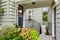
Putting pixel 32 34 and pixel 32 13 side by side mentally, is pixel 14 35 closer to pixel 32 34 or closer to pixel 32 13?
pixel 32 34

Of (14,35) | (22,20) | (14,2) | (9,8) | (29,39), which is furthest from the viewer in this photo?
(22,20)

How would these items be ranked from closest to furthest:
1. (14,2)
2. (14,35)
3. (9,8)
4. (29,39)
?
(29,39)
(14,35)
(9,8)
(14,2)

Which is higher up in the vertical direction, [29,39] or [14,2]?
[14,2]

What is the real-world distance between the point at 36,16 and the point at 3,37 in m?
11.2

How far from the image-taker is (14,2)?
7.88 m

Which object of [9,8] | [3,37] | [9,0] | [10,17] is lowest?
[3,37]

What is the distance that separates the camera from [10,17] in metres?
7.44

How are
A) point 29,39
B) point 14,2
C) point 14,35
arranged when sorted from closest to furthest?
1. point 29,39
2. point 14,35
3. point 14,2

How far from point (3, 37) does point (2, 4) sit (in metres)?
4.81

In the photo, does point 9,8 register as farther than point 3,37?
Yes

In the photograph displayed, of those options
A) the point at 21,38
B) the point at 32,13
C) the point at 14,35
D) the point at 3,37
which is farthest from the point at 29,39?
the point at 32,13

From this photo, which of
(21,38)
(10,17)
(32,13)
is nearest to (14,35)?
(21,38)

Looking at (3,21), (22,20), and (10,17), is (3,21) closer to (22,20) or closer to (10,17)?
(10,17)

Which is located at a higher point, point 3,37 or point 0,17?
point 0,17
